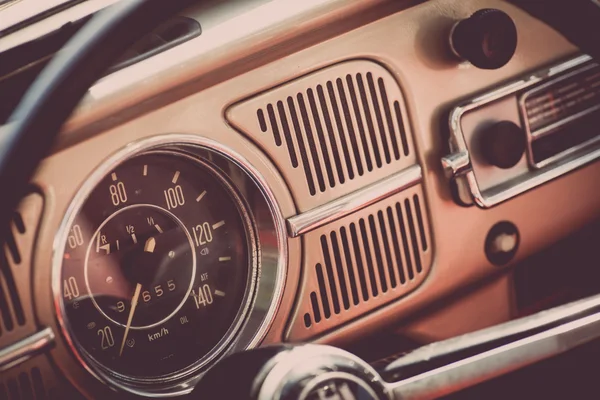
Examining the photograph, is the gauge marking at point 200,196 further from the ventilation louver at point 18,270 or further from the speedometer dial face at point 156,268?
the ventilation louver at point 18,270

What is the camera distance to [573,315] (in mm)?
1265

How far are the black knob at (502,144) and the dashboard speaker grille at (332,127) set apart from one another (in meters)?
0.16

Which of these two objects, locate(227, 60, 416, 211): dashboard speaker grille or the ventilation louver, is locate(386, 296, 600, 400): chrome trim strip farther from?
the ventilation louver

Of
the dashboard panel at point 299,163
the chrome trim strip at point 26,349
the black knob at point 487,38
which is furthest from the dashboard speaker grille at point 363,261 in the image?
the chrome trim strip at point 26,349

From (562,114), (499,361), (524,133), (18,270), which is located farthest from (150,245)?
(562,114)

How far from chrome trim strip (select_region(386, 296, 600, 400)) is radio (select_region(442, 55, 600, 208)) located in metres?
0.35

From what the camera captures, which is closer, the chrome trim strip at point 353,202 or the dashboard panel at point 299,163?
the dashboard panel at point 299,163

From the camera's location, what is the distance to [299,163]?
139 centimetres

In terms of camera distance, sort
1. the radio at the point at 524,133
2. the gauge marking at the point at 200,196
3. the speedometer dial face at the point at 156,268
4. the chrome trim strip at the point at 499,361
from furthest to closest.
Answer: the radio at the point at 524,133
the gauge marking at the point at 200,196
the speedometer dial face at the point at 156,268
the chrome trim strip at the point at 499,361

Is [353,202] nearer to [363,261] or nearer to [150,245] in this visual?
[363,261]

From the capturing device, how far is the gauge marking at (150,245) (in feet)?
4.48

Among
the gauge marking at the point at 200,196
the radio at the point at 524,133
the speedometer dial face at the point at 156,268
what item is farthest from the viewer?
the radio at the point at 524,133

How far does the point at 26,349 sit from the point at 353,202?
545mm

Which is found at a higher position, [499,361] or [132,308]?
[132,308]
